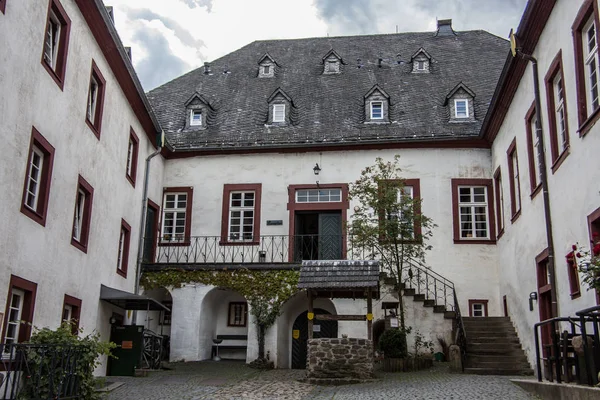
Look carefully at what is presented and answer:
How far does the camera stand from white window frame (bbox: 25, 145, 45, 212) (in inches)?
531

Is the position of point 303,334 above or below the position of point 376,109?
below

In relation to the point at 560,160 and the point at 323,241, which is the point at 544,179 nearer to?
the point at 560,160

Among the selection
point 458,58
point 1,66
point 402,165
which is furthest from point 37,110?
point 458,58

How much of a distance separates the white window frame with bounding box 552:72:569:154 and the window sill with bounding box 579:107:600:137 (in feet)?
5.07

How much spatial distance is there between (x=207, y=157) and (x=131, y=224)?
4364mm

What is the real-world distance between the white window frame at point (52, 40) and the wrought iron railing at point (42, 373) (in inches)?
234

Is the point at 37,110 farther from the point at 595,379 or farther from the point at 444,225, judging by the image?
the point at 444,225

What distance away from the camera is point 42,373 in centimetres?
1097

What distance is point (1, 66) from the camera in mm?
11609

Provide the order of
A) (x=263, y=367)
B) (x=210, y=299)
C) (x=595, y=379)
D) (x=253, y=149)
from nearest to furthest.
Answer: (x=595, y=379), (x=263, y=367), (x=210, y=299), (x=253, y=149)

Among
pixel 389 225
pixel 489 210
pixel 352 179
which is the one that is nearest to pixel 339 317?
pixel 389 225

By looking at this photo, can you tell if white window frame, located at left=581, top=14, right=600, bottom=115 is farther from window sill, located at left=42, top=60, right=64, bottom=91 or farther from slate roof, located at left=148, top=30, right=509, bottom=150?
window sill, located at left=42, top=60, right=64, bottom=91

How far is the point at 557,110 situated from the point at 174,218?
43.3 ft

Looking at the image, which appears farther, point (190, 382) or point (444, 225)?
point (444, 225)
